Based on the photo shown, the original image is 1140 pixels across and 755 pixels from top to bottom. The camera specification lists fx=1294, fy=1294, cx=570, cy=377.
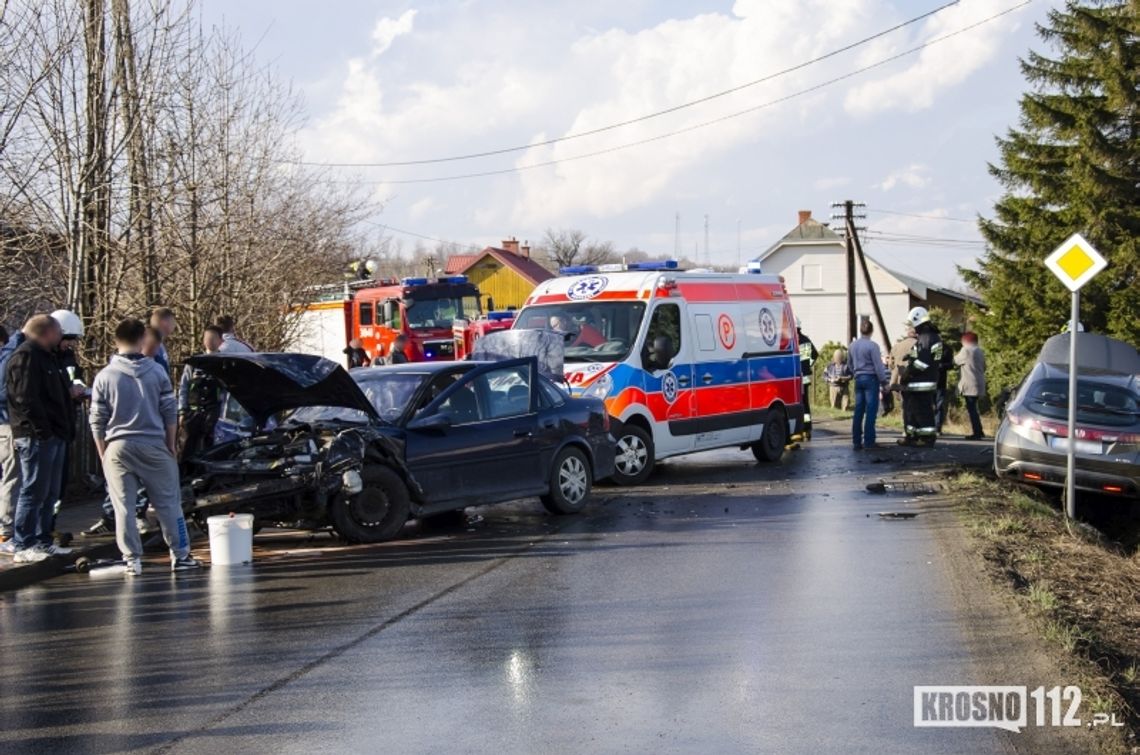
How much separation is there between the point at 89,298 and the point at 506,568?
7.63 meters

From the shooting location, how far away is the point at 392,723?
229 inches

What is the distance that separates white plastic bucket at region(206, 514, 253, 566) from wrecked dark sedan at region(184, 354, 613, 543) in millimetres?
440

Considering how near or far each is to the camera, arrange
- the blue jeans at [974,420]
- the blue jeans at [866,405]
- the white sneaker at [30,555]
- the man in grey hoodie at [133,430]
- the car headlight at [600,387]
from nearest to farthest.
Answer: the man in grey hoodie at [133,430]
the white sneaker at [30,555]
the car headlight at [600,387]
the blue jeans at [866,405]
the blue jeans at [974,420]

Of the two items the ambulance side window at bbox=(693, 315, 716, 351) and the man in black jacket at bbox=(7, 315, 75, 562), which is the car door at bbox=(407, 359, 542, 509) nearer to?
the man in black jacket at bbox=(7, 315, 75, 562)

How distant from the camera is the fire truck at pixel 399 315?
31.8 metres

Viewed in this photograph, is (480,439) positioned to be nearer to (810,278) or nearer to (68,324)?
(68,324)

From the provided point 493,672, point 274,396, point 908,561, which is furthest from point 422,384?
point 493,672

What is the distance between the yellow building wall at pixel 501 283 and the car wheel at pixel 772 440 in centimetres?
6331

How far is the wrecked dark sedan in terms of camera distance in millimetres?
10766

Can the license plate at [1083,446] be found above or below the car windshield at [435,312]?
below

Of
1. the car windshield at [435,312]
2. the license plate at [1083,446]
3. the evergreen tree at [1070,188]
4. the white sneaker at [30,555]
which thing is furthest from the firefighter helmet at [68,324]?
the evergreen tree at [1070,188]

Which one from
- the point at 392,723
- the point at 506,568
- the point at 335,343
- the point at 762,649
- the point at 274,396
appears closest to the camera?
the point at 392,723

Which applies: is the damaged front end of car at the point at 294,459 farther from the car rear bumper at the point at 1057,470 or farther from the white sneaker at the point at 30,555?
the car rear bumper at the point at 1057,470

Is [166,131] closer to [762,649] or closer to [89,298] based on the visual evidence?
[89,298]
